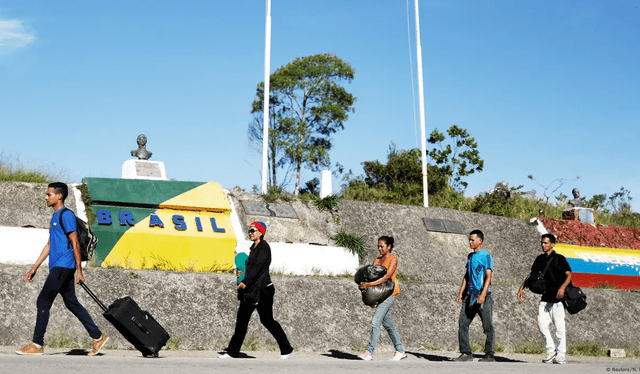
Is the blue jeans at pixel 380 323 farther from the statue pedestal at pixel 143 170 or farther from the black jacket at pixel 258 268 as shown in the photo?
the statue pedestal at pixel 143 170

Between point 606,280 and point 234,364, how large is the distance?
11.6 m

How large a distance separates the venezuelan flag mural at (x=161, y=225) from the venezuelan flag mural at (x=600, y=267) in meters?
7.91

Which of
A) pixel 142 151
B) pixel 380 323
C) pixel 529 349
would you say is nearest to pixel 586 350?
pixel 529 349

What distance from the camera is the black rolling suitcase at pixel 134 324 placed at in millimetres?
8734

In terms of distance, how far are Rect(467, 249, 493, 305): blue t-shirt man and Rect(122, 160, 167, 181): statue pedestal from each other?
24.1 feet

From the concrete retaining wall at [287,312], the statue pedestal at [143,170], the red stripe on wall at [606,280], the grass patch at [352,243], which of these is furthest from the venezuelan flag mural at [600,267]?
the statue pedestal at [143,170]

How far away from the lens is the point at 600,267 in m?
17.8

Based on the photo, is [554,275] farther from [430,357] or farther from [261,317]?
[261,317]

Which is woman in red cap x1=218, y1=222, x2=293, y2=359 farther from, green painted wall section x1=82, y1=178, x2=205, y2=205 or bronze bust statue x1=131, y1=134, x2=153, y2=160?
bronze bust statue x1=131, y1=134, x2=153, y2=160

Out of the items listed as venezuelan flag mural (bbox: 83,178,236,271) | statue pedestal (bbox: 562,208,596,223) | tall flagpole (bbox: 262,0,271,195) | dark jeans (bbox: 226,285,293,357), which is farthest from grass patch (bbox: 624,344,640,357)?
tall flagpole (bbox: 262,0,271,195)

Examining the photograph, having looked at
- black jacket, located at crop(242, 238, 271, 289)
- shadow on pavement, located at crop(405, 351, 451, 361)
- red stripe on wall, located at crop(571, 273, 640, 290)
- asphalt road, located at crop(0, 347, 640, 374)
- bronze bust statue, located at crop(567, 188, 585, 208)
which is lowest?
shadow on pavement, located at crop(405, 351, 451, 361)

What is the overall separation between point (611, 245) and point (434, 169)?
41.2 feet

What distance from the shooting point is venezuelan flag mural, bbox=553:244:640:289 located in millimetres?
17438

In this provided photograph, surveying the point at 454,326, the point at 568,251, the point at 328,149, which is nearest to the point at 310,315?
the point at 454,326
